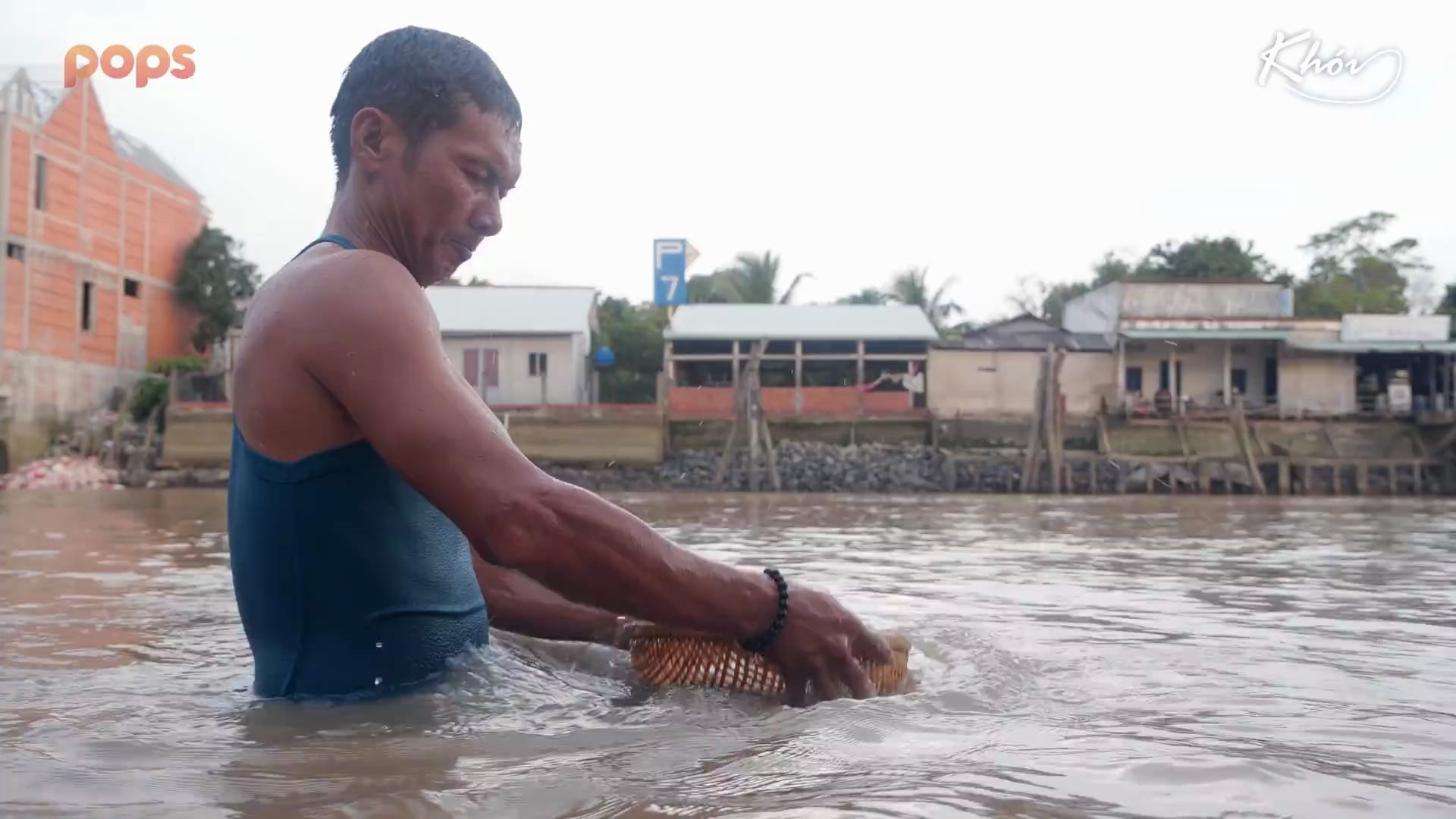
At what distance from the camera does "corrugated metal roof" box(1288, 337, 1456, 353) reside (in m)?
26.6

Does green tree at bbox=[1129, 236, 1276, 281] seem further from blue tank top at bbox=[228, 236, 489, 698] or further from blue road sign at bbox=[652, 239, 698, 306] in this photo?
blue tank top at bbox=[228, 236, 489, 698]

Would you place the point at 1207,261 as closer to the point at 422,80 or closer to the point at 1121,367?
the point at 1121,367

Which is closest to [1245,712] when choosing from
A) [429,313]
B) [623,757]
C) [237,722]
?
[623,757]

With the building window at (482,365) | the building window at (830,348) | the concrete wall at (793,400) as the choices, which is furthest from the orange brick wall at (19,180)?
the building window at (830,348)

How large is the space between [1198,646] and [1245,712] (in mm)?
1011

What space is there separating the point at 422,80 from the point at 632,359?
29434mm

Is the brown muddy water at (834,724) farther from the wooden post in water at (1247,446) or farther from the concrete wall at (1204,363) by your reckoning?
the concrete wall at (1204,363)

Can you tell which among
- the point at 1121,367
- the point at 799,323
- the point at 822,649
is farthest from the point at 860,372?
the point at 822,649

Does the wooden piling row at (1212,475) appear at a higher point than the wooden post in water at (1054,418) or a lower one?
lower

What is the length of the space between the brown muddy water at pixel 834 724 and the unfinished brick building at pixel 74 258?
20.4 meters

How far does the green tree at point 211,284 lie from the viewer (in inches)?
1117

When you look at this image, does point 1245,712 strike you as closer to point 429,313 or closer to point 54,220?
point 429,313

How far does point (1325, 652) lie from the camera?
3.27m

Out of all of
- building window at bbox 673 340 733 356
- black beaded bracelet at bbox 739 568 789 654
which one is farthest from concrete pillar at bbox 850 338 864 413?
black beaded bracelet at bbox 739 568 789 654
